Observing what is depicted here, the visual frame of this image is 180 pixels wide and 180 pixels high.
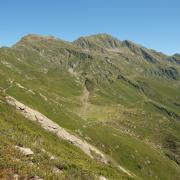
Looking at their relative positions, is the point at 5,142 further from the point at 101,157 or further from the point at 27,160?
the point at 101,157

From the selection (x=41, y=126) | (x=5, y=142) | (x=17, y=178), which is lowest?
(x=17, y=178)

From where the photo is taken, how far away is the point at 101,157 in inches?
5379

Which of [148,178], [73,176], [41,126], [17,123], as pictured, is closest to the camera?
[73,176]

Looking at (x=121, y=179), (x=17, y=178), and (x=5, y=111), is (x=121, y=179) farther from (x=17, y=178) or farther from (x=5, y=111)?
(x=5, y=111)

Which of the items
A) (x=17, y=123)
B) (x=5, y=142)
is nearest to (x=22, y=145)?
(x=5, y=142)

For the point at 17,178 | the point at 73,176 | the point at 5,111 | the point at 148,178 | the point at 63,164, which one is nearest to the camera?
the point at 17,178

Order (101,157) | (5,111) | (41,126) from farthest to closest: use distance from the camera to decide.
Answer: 1. (101,157)
2. (41,126)
3. (5,111)

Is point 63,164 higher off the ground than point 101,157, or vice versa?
point 101,157

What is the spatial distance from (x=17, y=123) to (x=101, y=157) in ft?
169

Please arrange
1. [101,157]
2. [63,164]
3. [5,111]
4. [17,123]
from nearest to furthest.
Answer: [63,164], [17,123], [5,111], [101,157]

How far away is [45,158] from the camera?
144 feet

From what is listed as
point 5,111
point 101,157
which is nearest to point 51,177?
point 5,111

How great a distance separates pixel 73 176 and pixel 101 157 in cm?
9874

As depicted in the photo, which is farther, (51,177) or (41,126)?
(41,126)
